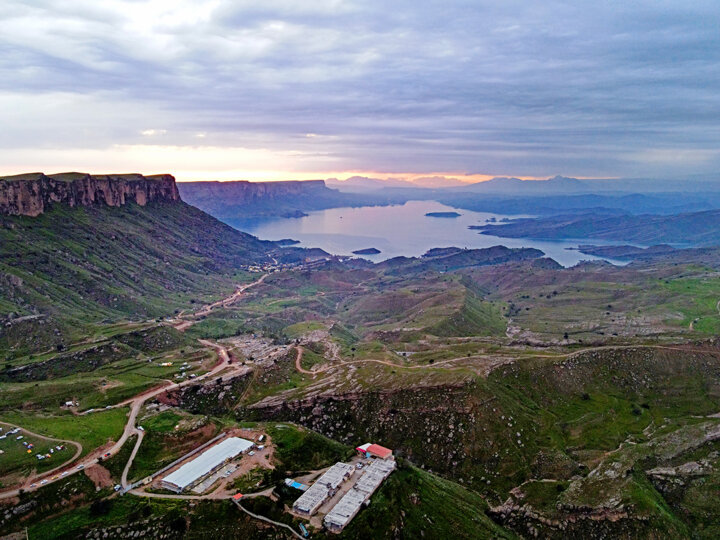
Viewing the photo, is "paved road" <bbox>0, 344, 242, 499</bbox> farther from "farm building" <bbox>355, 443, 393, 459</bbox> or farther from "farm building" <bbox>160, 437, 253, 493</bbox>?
"farm building" <bbox>355, 443, 393, 459</bbox>

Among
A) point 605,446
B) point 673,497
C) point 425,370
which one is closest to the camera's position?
point 673,497

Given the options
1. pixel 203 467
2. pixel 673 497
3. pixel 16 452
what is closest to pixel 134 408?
pixel 16 452

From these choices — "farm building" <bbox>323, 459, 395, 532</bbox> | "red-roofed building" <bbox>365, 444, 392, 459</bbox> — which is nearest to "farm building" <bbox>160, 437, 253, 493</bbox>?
"red-roofed building" <bbox>365, 444, 392, 459</bbox>

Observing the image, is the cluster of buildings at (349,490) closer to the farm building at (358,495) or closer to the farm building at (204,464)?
the farm building at (358,495)

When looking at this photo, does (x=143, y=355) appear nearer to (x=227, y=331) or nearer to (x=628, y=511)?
(x=227, y=331)

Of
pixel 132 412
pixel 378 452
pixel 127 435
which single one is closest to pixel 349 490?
pixel 378 452

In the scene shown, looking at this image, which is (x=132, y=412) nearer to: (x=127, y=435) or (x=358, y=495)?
(x=127, y=435)
